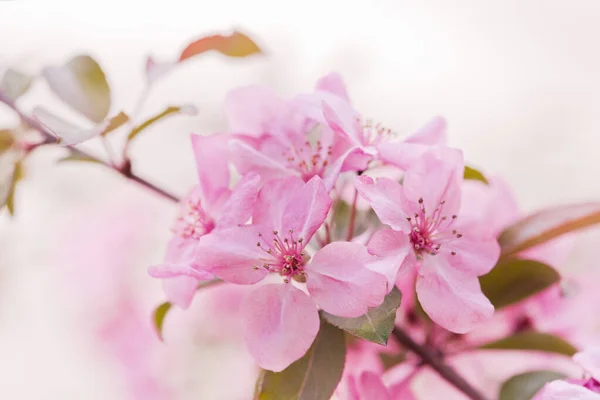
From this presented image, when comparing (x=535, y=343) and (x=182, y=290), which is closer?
(x=182, y=290)

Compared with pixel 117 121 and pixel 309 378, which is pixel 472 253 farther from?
pixel 117 121

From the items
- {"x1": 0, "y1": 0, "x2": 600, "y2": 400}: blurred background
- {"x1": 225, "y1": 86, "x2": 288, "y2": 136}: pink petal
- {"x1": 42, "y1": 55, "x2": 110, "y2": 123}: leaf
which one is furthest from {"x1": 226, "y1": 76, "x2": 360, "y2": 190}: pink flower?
{"x1": 0, "y1": 0, "x2": 600, "y2": 400}: blurred background

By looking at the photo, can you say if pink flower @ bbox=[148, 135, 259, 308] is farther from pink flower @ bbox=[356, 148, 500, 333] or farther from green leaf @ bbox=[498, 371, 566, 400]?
green leaf @ bbox=[498, 371, 566, 400]

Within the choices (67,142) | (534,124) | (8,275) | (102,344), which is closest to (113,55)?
(8,275)

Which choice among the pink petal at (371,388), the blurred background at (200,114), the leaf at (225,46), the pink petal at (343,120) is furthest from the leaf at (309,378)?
the blurred background at (200,114)

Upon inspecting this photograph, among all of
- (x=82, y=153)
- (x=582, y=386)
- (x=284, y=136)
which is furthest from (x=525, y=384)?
(x=82, y=153)
